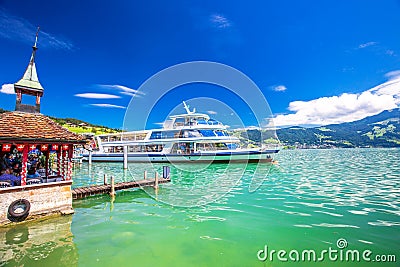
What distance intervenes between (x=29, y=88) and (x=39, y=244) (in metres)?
6.59

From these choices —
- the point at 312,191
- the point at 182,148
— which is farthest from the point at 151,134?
the point at 312,191

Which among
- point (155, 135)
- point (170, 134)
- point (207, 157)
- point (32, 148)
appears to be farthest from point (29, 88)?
point (155, 135)

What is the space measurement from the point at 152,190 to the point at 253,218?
7.88 m

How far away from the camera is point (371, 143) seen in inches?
7244

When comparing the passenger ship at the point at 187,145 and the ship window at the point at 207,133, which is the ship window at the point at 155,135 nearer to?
the passenger ship at the point at 187,145

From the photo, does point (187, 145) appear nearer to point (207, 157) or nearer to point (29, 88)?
point (207, 157)

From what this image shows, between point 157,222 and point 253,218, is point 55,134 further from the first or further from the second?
point 253,218

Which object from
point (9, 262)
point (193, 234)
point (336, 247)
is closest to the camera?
point (9, 262)

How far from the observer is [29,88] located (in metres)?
9.84

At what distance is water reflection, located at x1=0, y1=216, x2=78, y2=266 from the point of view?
5991 mm

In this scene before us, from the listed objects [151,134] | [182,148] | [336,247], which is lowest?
[336,247]

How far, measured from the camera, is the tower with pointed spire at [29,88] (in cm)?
957

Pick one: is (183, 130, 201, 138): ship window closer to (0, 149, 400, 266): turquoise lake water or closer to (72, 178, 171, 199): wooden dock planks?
(72, 178, 171, 199): wooden dock planks

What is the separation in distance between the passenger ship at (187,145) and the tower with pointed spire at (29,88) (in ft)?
68.8
